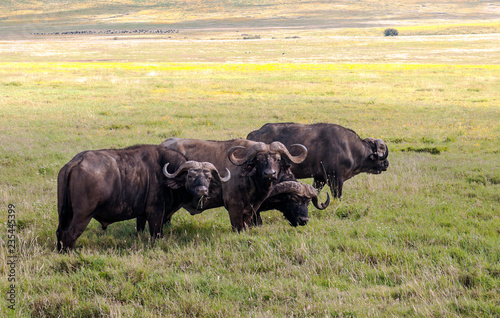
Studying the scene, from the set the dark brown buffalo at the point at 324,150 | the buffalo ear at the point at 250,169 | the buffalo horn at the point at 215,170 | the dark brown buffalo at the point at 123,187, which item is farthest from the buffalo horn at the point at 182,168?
the dark brown buffalo at the point at 324,150

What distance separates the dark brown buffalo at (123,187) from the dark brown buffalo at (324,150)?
147 inches

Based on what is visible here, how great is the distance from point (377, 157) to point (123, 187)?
6900 millimetres

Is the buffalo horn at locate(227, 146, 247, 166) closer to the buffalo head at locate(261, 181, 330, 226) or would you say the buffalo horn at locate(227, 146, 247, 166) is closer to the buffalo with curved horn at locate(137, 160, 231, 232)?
the buffalo with curved horn at locate(137, 160, 231, 232)

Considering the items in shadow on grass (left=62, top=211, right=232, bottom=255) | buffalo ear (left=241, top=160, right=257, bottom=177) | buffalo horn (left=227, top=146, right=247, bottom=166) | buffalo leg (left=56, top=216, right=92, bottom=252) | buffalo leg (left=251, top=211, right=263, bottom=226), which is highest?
buffalo horn (left=227, top=146, right=247, bottom=166)

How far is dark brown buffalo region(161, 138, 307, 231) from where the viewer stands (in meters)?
8.62

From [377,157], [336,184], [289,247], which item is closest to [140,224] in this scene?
[289,247]

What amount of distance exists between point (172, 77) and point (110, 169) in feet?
116

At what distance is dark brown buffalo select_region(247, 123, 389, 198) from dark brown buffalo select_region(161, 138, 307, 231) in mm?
2246

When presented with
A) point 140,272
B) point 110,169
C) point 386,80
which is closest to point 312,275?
point 140,272

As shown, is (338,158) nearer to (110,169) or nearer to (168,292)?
(110,169)

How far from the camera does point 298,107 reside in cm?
2572

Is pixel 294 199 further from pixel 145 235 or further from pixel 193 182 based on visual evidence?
pixel 145 235

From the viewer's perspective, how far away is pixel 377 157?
1253 centimetres

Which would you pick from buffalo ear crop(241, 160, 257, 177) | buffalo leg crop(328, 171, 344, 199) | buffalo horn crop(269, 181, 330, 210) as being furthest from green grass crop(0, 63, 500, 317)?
buffalo ear crop(241, 160, 257, 177)
